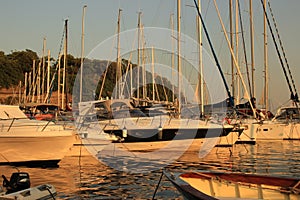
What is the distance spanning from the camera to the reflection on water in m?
12.8

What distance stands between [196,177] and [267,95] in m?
31.5

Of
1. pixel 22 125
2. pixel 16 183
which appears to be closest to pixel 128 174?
pixel 22 125

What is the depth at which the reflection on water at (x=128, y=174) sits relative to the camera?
12844 millimetres

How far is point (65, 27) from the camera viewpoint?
130 ft

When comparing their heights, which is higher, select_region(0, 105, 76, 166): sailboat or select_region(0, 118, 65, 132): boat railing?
select_region(0, 118, 65, 132): boat railing

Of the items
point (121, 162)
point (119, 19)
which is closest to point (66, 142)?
point (121, 162)

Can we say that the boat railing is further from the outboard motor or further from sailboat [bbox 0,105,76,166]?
the outboard motor

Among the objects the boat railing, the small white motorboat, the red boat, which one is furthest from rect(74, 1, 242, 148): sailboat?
the red boat

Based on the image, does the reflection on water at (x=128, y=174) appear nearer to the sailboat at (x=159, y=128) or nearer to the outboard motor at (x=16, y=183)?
the sailboat at (x=159, y=128)

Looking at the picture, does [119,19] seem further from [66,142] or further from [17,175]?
[17,175]

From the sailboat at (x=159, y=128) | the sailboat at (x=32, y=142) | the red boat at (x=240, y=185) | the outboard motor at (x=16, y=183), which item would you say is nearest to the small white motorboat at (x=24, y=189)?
the outboard motor at (x=16, y=183)

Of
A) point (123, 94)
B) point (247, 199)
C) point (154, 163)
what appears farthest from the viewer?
point (123, 94)

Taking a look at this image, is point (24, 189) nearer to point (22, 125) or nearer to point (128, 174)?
point (128, 174)

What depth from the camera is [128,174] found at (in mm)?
16453
